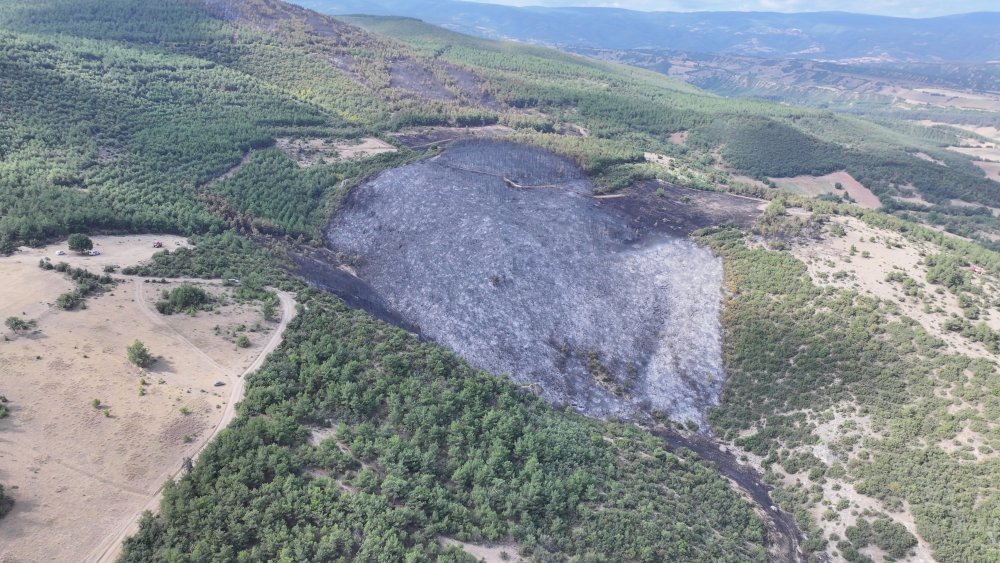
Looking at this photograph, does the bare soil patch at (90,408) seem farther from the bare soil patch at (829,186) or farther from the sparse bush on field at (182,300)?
the bare soil patch at (829,186)

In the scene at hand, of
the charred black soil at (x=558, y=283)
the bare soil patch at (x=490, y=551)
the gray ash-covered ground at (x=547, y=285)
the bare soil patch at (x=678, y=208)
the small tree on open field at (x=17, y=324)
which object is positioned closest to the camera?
the bare soil patch at (x=490, y=551)

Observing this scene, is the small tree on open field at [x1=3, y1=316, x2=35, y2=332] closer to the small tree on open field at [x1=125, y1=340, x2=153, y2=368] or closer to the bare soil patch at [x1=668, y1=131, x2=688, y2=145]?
the small tree on open field at [x1=125, y1=340, x2=153, y2=368]

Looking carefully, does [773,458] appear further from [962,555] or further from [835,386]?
[962,555]

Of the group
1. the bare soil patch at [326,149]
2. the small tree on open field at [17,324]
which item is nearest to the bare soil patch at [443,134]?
the bare soil patch at [326,149]

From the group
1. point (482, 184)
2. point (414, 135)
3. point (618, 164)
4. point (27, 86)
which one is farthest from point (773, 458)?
point (27, 86)

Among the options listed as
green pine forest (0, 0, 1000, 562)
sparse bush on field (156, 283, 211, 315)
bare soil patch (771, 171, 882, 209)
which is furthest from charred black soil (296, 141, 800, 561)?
bare soil patch (771, 171, 882, 209)

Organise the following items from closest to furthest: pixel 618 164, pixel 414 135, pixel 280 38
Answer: pixel 618 164 < pixel 414 135 < pixel 280 38

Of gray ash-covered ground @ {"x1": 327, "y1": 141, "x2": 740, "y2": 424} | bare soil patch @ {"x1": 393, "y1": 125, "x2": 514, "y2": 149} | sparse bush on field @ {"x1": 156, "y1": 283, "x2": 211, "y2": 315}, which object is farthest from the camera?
bare soil patch @ {"x1": 393, "y1": 125, "x2": 514, "y2": 149}
